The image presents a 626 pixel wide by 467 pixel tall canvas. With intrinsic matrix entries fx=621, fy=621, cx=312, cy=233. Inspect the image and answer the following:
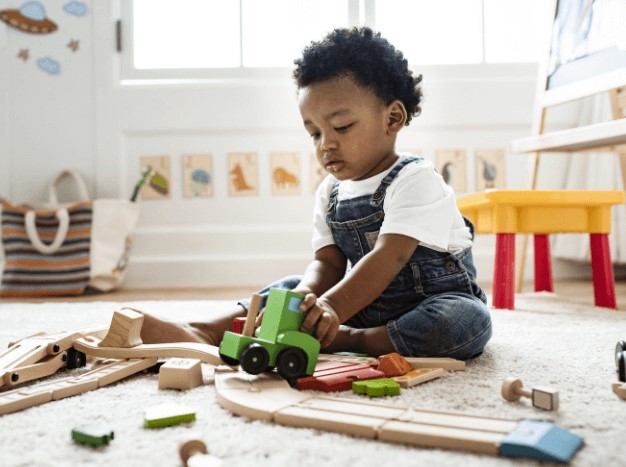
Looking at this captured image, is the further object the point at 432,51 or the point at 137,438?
the point at 432,51

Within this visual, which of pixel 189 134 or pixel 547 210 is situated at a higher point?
pixel 189 134

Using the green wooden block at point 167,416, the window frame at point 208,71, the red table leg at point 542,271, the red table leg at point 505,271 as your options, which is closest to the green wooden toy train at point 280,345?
the green wooden block at point 167,416

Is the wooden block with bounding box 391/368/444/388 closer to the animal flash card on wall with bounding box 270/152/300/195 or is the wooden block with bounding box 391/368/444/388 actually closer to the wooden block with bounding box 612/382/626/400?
the wooden block with bounding box 612/382/626/400

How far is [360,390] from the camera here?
2.14 ft

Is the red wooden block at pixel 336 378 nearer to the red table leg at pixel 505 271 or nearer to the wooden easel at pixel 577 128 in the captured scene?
the red table leg at pixel 505 271

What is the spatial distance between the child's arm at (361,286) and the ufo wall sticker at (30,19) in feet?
5.91

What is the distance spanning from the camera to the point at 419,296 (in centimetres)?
92

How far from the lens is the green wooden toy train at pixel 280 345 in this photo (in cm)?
66

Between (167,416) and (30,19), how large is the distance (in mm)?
2017

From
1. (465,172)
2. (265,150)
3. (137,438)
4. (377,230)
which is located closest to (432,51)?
(465,172)

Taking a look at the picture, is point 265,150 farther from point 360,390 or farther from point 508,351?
point 360,390

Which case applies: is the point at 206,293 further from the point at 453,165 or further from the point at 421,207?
the point at 421,207

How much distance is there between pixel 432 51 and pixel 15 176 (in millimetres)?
1568

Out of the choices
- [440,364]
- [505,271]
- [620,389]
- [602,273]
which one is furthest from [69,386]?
[602,273]
